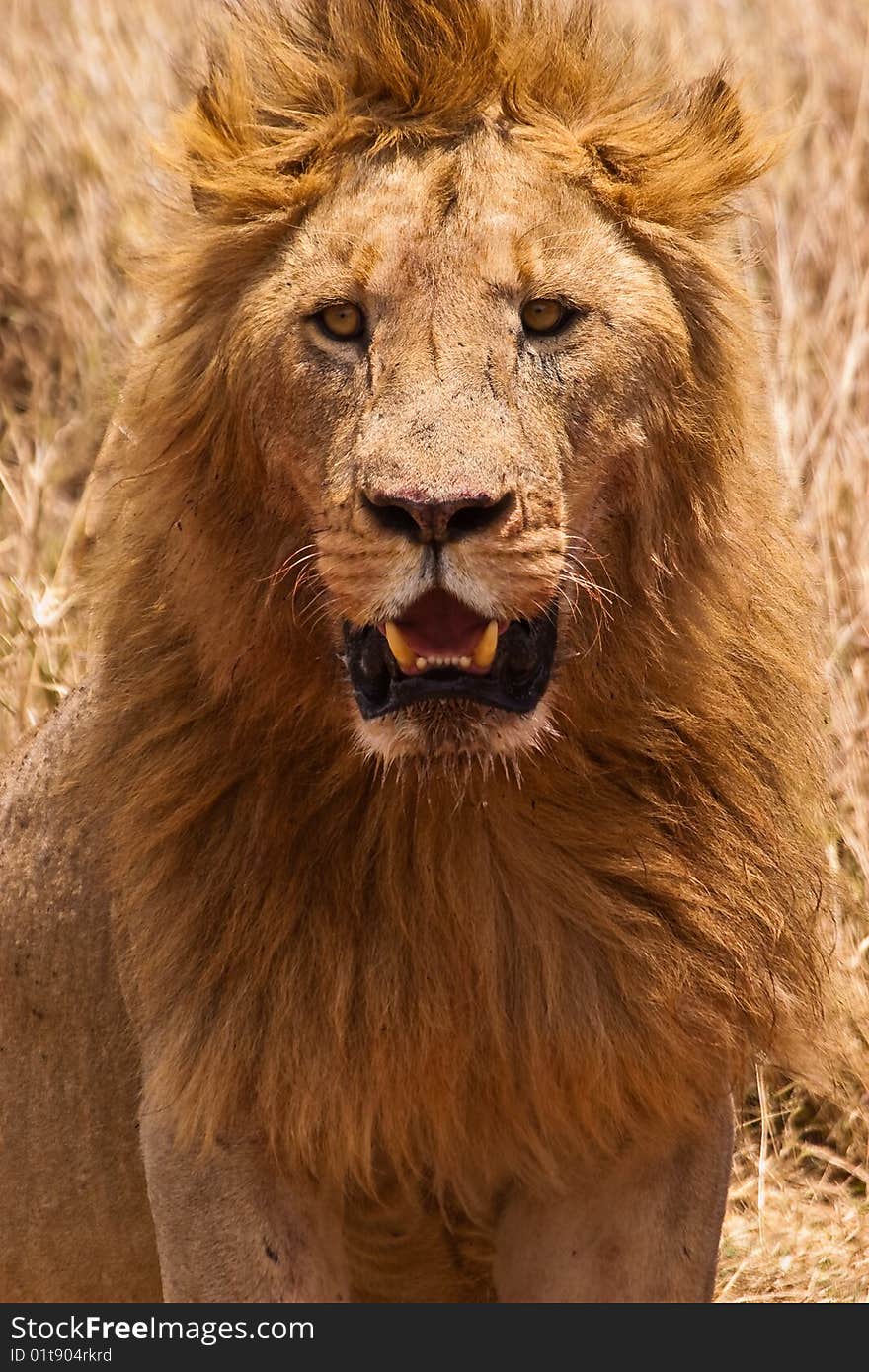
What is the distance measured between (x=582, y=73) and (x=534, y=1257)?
179 centimetres

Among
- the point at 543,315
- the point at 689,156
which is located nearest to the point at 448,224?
the point at 543,315

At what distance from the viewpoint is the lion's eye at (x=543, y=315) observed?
3164 millimetres

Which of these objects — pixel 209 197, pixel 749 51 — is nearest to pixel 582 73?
pixel 209 197

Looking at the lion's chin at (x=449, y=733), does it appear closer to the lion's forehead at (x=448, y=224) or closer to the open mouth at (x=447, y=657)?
the open mouth at (x=447, y=657)

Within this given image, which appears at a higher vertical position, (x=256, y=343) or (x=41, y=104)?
(x=41, y=104)

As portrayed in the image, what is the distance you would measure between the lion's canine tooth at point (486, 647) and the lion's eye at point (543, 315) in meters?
0.43

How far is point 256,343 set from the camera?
3.25 metres

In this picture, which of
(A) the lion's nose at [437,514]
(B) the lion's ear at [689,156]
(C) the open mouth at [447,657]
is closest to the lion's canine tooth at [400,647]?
(C) the open mouth at [447,657]

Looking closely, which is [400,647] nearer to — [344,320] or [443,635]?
[443,635]

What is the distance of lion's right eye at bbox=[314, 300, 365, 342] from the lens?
318 cm

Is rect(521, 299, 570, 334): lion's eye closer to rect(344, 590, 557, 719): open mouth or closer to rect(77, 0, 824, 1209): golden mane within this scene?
rect(77, 0, 824, 1209): golden mane

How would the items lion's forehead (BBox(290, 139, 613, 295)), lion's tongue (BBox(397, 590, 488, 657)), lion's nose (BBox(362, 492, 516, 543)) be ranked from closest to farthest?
lion's nose (BBox(362, 492, 516, 543)) → lion's tongue (BBox(397, 590, 488, 657)) → lion's forehead (BBox(290, 139, 613, 295))

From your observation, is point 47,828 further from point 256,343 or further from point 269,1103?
point 256,343

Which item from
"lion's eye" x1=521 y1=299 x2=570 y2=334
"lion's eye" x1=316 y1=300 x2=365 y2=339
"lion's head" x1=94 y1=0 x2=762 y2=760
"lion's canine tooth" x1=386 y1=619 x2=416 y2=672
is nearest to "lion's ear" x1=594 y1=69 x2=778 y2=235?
"lion's head" x1=94 y1=0 x2=762 y2=760
